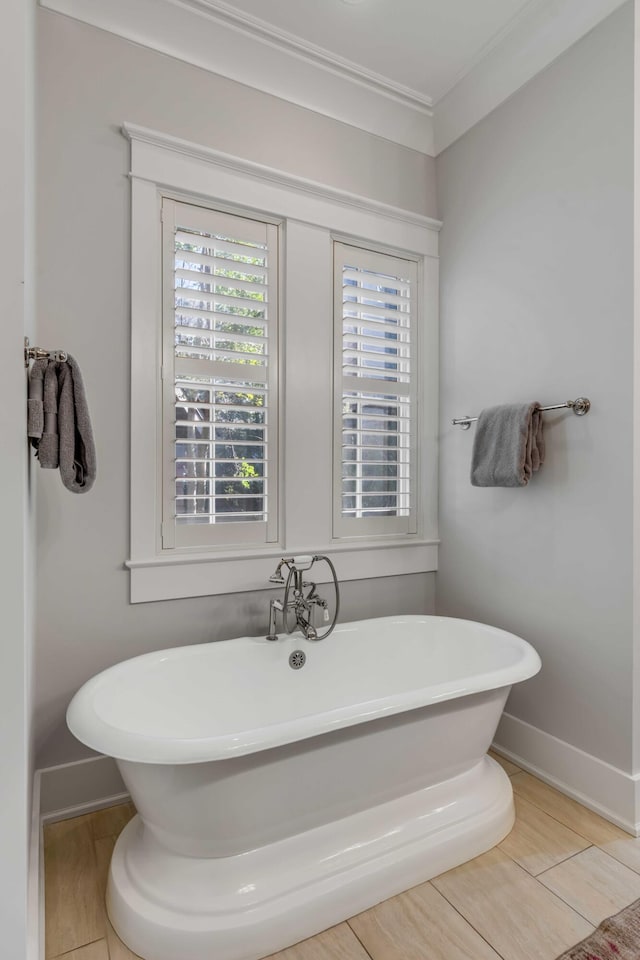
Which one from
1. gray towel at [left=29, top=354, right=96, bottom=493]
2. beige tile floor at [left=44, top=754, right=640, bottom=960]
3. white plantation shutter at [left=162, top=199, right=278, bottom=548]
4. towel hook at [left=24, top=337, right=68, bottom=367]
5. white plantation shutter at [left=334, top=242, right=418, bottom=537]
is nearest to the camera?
towel hook at [left=24, top=337, right=68, bottom=367]

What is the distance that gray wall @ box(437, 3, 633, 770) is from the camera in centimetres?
180

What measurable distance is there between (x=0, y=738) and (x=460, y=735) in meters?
1.28

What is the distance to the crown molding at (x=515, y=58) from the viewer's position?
190 cm

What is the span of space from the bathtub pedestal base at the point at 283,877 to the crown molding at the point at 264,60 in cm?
267

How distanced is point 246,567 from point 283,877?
40.8 inches

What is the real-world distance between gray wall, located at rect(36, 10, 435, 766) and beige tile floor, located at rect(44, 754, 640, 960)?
0.36 metres

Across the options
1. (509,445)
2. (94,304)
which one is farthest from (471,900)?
(94,304)

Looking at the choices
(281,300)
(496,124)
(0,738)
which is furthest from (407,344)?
(0,738)

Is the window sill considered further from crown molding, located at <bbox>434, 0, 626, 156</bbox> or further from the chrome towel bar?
crown molding, located at <bbox>434, 0, 626, 156</bbox>

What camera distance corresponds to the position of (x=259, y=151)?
2146mm

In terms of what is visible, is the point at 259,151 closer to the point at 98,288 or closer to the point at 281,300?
the point at 281,300

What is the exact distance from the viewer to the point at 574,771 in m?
1.94

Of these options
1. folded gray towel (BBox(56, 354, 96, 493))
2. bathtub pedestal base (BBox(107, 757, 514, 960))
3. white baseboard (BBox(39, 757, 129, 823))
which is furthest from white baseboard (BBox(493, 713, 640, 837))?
folded gray towel (BBox(56, 354, 96, 493))

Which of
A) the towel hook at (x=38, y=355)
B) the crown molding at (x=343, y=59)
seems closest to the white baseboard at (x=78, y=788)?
the towel hook at (x=38, y=355)
